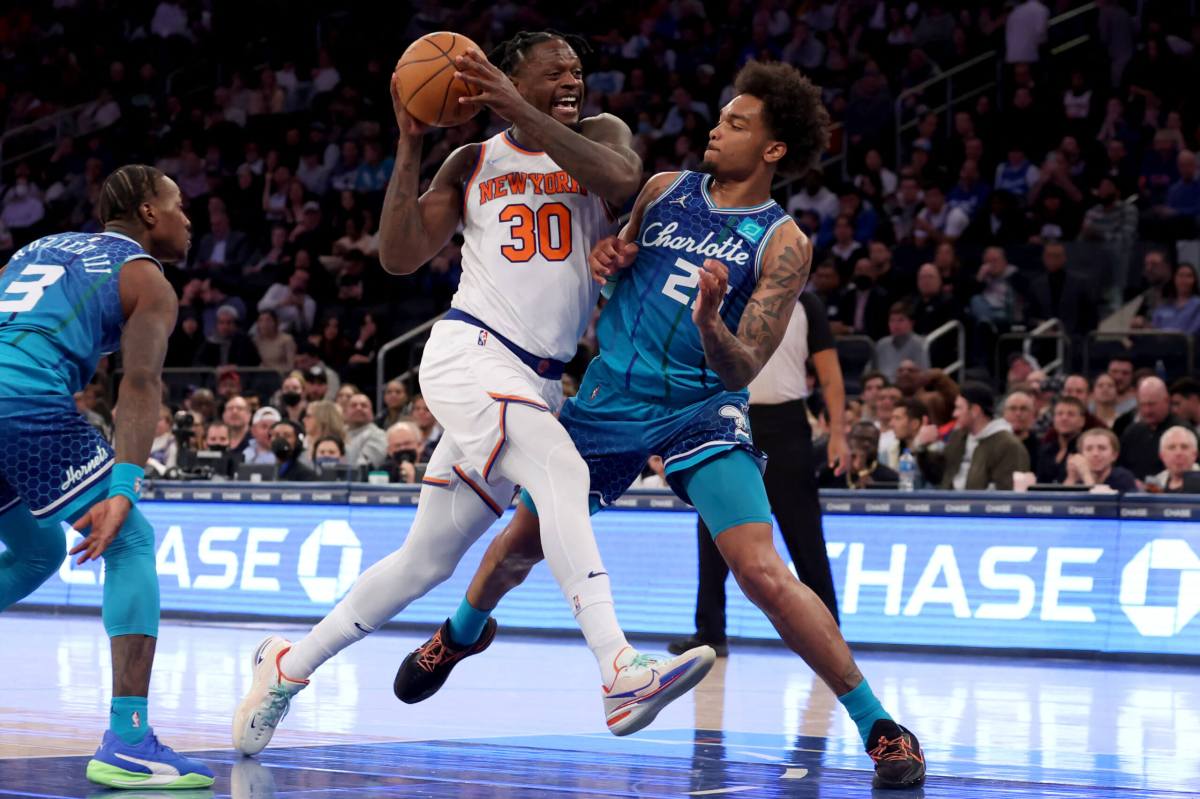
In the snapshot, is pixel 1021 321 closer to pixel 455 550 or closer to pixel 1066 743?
pixel 1066 743

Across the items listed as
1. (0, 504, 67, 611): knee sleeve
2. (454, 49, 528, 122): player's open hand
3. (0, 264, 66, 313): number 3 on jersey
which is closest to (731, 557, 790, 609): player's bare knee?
(454, 49, 528, 122): player's open hand

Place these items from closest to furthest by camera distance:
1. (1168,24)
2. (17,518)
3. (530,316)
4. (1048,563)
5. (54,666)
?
(17,518) < (530,316) < (54,666) < (1048,563) < (1168,24)

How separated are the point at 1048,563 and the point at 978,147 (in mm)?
7125

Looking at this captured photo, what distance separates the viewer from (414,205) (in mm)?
5391

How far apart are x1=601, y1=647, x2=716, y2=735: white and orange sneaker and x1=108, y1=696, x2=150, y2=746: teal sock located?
131 cm

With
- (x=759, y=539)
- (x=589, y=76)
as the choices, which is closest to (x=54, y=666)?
(x=759, y=539)

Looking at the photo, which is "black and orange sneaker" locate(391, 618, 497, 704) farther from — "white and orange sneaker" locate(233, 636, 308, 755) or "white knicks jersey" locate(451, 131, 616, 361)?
"white knicks jersey" locate(451, 131, 616, 361)

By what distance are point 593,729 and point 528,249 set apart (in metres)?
2.03

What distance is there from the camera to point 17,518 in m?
4.96

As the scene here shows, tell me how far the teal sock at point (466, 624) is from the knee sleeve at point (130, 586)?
1224mm

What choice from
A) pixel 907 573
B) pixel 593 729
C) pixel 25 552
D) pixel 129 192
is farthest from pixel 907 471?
pixel 25 552

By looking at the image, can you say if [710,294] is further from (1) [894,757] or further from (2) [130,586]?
(2) [130,586]

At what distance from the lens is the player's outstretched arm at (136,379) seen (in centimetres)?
464

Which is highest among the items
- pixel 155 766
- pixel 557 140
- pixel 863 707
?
pixel 557 140
